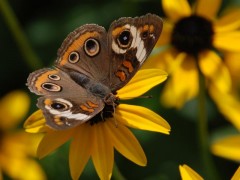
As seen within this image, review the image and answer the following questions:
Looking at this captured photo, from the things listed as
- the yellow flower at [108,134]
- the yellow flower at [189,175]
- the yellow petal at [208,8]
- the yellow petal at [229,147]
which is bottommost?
the yellow petal at [229,147]

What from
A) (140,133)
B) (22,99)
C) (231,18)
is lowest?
(140,133)

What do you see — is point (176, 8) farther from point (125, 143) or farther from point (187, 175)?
point (187, 175)

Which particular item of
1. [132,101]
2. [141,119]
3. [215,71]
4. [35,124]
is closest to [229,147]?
[141,119]

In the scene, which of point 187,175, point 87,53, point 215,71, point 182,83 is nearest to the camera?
point 187,175

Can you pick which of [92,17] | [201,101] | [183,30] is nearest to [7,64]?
[92,17]

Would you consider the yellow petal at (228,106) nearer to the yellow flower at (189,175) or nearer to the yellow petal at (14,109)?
the yellow flower at (189,175)

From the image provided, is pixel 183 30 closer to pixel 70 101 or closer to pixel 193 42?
pixel 193 42

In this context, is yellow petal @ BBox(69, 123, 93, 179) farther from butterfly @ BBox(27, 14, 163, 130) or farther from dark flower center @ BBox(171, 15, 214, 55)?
dark flower center @ BBox(171, 15, 214, 55)

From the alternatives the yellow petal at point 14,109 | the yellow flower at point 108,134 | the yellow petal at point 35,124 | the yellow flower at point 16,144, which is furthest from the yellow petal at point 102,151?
the yellow petal at point 14,109
